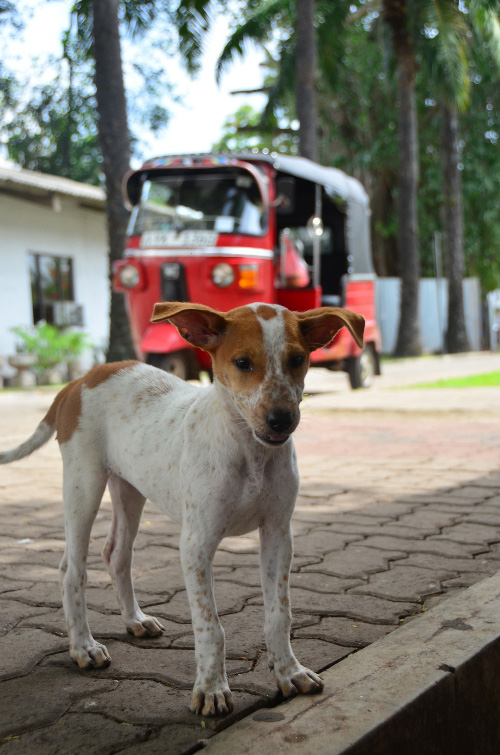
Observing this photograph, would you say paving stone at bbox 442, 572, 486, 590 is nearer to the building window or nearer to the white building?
the white building

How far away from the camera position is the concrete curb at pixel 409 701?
2.00 metres

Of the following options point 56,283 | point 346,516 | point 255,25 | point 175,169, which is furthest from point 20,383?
point 346,516

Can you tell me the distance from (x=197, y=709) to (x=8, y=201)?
55.3 ft

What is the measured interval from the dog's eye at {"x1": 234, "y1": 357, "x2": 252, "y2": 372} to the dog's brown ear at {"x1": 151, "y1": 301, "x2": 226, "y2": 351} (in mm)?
165

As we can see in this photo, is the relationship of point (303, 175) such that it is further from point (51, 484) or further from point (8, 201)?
point (8, 201)

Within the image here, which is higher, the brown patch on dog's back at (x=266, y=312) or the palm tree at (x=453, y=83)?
the palm tree at (x=453, y=83)

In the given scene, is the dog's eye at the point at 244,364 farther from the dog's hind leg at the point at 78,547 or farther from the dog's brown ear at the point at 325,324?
the dog's hind leg at the point at 78,547

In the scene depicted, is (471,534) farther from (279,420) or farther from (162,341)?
(162,341)

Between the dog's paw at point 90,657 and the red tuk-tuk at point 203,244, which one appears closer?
the dog's paw at point 90,657

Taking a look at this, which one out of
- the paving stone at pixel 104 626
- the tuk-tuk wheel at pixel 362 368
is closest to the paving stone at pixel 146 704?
the paving stone at pixel 104 626

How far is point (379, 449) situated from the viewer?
684 cm

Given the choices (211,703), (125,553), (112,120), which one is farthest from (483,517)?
(112,120)

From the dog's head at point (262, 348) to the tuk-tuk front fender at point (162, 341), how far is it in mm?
6750

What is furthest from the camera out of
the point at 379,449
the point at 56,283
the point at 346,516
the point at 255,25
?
the point at 255,25
